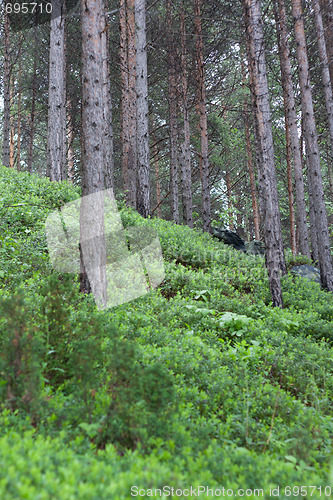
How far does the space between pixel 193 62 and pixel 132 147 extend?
564 cm

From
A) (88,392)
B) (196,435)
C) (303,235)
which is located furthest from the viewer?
(303,235)

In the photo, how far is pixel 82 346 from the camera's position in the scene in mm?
3141

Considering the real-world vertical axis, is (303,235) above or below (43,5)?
below

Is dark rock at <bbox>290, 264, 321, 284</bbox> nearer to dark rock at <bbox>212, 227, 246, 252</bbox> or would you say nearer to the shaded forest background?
the shaded forest background

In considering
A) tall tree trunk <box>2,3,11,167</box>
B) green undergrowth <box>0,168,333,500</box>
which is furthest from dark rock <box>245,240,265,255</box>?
tall tree trunk <box>2,3,11,167</box>

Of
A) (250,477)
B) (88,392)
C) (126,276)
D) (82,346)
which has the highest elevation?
(126,276)

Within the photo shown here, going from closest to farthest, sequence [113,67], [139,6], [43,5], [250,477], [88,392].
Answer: [250,477], [88,392], [139,6], [43,5], [113,67]

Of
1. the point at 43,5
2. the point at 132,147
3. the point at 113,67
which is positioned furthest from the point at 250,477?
the point at 113,67

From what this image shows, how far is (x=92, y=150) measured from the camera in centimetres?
557

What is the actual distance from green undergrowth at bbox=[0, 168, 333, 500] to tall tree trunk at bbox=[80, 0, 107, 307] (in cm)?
51

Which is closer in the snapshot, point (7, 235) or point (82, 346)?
point (82, 346)

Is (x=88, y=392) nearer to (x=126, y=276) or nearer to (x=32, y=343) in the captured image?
(x=32, y=343)

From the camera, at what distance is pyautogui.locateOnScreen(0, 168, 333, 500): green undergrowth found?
218 cm

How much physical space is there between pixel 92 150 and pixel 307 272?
27.1 ft
